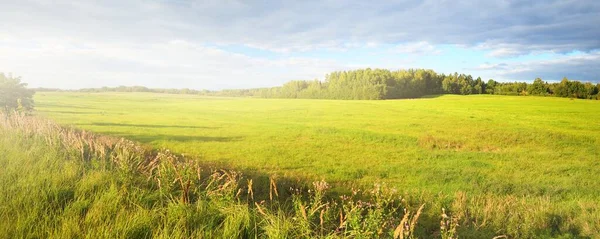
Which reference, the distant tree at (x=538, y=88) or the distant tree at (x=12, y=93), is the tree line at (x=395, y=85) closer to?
the distant tree at (x=538, y=88)

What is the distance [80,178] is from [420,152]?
64.1ft

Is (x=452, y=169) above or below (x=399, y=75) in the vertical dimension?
below

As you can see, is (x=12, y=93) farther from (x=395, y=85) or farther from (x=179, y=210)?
(x=395, y=85)

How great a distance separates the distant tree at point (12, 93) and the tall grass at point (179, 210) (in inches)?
837

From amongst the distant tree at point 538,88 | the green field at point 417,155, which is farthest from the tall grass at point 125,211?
the distant tree at point 538,88

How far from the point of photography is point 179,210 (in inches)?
247

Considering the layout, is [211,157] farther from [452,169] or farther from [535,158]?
[535,158]

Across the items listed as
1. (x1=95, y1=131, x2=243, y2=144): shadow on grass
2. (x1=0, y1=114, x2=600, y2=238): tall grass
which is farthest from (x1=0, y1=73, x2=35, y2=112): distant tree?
(x1=0, y1=114, x2=600, y2=238): tall grass

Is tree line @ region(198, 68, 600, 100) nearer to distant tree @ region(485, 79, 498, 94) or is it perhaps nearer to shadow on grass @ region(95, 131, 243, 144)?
distant tree @ region(485, 79, 498, 94)

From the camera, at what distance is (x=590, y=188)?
49.8 feet

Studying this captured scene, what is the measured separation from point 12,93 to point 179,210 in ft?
102

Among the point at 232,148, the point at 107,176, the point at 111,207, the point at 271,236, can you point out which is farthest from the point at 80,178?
the point at 232,148

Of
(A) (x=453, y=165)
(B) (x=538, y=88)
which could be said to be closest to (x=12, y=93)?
(A) (x=453, y=165)

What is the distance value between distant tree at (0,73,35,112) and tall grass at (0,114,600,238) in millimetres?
21261
